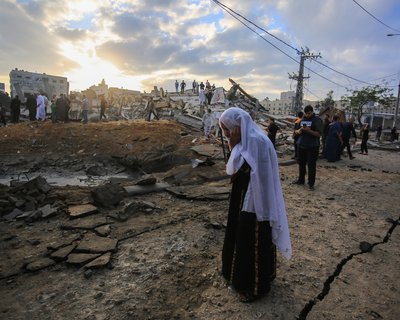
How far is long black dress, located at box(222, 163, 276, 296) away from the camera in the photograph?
267 cm

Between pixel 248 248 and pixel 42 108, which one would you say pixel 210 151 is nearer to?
pixel 248 248

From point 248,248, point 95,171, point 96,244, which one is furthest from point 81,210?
point 95,171

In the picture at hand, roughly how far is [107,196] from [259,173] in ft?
11.3

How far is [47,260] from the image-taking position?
11.2ft

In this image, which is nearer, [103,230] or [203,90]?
[103,230]

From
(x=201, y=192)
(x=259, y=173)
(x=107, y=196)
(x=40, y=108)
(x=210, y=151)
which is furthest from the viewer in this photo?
(x=40, y=108)

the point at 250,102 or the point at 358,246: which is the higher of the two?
the point at 250,102

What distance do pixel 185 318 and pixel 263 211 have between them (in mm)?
1080

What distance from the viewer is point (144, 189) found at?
6.32 m

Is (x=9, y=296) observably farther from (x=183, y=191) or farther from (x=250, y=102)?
(x=250, y=102)

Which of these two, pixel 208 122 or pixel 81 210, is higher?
pixel 208 122

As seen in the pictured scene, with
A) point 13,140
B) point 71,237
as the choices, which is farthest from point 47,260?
point 13,140

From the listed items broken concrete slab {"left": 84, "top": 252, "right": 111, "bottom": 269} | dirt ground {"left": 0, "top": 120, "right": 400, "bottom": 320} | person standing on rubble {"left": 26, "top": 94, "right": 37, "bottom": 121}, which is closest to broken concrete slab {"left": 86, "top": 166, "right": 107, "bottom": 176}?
dirt ground {"left": 0, "top": 120, "right": 400, "bottom": 320}

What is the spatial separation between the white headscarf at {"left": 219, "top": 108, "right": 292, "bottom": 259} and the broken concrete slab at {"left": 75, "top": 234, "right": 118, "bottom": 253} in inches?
73.2
